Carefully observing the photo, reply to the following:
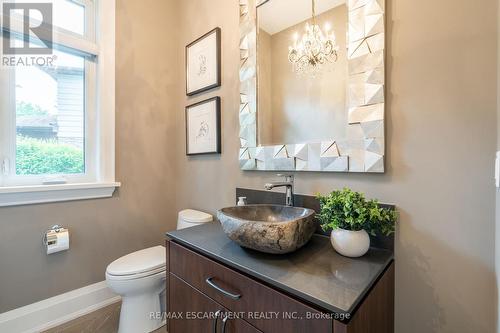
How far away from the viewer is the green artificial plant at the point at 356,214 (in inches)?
33.5

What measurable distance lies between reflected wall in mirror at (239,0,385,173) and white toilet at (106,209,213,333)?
886 millimetres

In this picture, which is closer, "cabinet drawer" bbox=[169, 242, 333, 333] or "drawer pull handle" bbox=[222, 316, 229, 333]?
"cabinet drawer" bbox=[169, 242, 333, 333]

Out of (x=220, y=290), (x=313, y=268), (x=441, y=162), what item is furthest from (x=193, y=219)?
(x=441, y=162)

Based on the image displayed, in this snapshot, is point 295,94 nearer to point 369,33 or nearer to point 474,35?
point 369,33

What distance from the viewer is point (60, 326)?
1.49 m

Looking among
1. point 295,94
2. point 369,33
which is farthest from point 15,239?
point 369,33

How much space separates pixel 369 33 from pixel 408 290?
3.67ft

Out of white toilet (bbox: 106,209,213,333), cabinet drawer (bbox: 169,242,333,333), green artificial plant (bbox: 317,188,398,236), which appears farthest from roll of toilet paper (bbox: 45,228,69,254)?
green artificial plant (bbox: 317,188,398,236)

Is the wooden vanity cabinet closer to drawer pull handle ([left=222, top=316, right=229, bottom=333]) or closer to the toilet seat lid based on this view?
drawer pull handle ([left=222, top=316, right=229, bottom=333])

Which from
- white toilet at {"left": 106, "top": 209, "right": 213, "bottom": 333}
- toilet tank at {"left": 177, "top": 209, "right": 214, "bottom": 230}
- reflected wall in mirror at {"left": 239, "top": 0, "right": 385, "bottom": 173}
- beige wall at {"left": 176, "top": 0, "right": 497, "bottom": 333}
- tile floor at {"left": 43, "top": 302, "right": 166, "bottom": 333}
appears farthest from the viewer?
toilet tank at {"left": 177, "top": 209, "right": 214, "bottom": 230}

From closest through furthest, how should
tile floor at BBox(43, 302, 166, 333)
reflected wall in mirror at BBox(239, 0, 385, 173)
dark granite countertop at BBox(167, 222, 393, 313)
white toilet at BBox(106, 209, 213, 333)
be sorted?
1. dark granite countertop at BBox(167, 222, 393, 313)
2. reflected wall in mirror at BBox(239, 0, 385, 173)
3. white toilet at BBox(106, 209, 213, 333)
4. tile floor at BBox(43, 302, 166, 333)

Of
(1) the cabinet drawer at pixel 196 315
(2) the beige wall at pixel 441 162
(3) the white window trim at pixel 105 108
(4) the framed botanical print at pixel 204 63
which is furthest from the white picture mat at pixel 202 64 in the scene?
(1) the cabinet drawer at pixel 196 315

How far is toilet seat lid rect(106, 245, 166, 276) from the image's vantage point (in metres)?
1.34

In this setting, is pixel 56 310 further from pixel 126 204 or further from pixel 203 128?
pixel 203 128
